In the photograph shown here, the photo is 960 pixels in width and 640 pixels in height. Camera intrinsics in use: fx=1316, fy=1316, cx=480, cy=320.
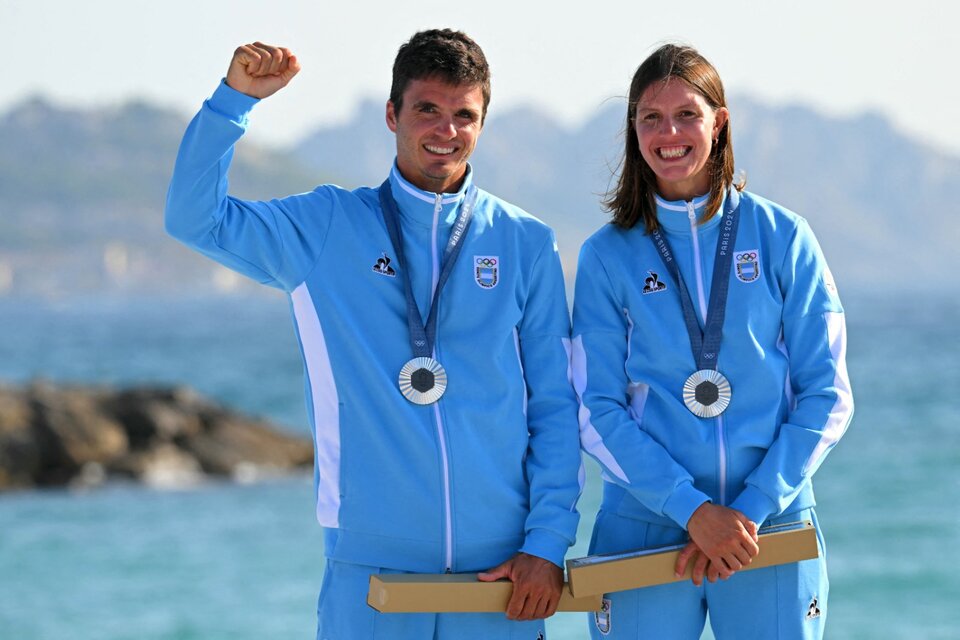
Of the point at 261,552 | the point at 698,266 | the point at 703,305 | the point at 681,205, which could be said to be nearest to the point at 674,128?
the point at 681,205

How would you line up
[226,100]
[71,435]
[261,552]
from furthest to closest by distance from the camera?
[71,435] → [261,552] → [226,100]

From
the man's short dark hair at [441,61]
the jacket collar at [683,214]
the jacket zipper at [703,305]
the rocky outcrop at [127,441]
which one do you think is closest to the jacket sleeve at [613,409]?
the jacket zipper at [703,305]

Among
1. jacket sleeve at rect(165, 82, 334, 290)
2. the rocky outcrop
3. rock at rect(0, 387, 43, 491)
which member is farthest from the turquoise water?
jacket sleeve at rect(165, 82, 334, 290)

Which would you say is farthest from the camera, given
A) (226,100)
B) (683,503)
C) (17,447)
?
(17,447)

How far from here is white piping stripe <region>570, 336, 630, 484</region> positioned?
3.42 m

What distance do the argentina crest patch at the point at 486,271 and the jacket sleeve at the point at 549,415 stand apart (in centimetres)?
10

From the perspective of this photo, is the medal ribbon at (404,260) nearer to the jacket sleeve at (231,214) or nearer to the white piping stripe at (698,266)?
the jacket sleeve at (231,214)

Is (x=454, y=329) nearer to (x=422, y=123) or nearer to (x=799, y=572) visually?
(x=422, y=123)

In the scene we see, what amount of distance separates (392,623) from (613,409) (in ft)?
2.58

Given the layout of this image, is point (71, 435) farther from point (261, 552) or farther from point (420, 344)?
point (420, 344)

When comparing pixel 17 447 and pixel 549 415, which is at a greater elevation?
pixel 17 447

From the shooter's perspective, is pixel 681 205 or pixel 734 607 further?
pixel 681 205

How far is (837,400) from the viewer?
134 inches

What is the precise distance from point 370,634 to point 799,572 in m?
1.10
